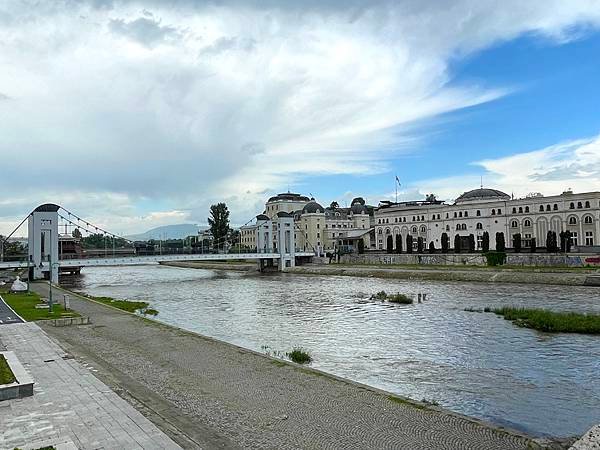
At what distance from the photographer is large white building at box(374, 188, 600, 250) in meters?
64.6

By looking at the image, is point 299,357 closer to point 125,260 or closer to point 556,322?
point 556,322

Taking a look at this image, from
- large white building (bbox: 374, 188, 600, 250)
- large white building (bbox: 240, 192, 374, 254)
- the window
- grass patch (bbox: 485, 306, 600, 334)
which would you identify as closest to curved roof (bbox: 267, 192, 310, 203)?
large white building (bbox: 240, 192, 374, 254)

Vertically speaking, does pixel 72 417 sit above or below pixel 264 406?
above

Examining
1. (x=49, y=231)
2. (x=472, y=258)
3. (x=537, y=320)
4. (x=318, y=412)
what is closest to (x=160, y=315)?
(x=537, y=320)

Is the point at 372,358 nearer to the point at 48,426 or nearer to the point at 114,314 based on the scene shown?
the point at 48,426

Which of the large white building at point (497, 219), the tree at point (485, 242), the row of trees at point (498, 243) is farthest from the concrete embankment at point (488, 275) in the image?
the large white building at point (497, 219)

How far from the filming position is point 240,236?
132 metres

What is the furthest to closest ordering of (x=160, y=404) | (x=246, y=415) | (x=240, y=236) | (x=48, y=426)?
(x=240, y=236), (x=160, y=404), (x=246, y=415), (x=48, y=426)

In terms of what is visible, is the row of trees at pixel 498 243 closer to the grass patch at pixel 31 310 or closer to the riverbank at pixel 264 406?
the grass patch at pixel 31 310

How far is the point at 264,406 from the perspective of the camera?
9.80 m

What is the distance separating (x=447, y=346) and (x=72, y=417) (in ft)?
42.1

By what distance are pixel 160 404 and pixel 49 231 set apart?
1901 inches

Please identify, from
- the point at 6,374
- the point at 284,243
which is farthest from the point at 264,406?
the point at 284,243

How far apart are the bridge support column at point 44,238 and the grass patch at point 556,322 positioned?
4280 cm
